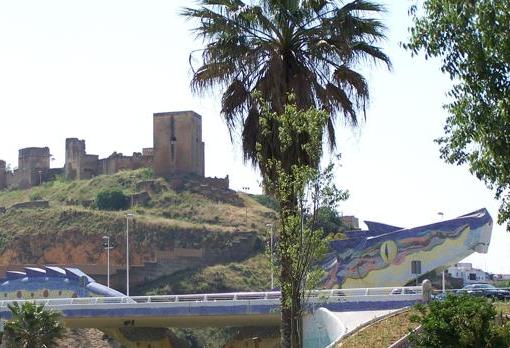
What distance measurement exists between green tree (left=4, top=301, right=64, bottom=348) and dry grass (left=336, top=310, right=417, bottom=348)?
834 inches

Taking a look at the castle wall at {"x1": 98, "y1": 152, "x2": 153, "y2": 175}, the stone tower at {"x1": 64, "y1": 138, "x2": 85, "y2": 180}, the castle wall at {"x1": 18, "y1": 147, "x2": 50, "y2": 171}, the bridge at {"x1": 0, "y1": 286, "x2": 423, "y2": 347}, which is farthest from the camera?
the castle wall at {"x1": 18, "y1": 147, "x2": 50, "y2": 171}

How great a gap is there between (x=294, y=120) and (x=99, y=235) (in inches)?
4320

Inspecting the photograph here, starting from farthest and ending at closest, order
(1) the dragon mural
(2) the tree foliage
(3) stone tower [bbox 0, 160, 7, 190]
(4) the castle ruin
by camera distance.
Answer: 1. (3) stone tower [bbox 0, 160, 7, 190]
2. (4) the castle ruin
3. (1) the dragon mural
4. (2) the tree foliage

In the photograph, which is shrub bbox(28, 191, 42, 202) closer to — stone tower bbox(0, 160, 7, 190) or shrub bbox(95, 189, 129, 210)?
stone tower bbox(0, 160, 7, 190)

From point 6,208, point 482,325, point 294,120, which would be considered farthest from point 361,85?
point 6,208

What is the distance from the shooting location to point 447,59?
1544cm

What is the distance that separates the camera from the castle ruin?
5797 inches

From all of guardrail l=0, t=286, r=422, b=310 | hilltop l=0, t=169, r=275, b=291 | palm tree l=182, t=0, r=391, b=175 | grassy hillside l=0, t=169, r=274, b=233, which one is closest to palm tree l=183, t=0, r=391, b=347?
palm tree l=182, t=0, r=391, b=175

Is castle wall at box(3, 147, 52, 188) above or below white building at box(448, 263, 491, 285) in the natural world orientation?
above

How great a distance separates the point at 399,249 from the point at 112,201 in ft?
255

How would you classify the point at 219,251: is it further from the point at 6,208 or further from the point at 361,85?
the point at 361,85

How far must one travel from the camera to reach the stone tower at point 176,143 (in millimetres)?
146625

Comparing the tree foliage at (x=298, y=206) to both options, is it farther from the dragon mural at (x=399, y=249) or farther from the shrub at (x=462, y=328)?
the dragon mural at (x=399, y=249)

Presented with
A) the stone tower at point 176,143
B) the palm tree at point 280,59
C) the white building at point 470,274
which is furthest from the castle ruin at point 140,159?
the palm tree at point 280,59
